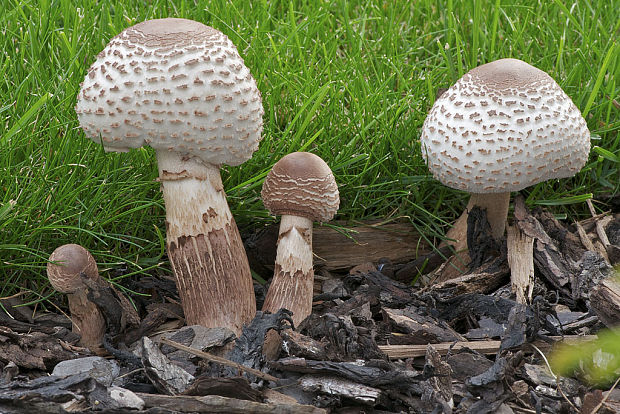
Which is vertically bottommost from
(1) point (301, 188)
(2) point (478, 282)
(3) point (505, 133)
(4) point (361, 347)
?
(2) point (478, 282)

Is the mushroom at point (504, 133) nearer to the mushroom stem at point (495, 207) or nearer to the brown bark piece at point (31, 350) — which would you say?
the mushroom stem at point (495, 207)

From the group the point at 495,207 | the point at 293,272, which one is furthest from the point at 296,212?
the point at 495,207

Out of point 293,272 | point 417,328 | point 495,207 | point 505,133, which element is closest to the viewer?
point 417,328

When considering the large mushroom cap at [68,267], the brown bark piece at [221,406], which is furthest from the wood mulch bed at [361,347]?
the large mushroom cap at [68,267]

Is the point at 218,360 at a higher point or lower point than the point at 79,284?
lower

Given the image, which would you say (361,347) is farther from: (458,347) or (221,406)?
(221,406)

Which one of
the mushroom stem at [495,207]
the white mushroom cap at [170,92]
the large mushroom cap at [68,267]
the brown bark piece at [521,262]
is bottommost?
the brown bark piece at [521,262]

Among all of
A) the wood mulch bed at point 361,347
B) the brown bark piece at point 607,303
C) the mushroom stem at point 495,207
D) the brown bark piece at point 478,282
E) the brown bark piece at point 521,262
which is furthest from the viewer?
the mushroom stem at point 495,207

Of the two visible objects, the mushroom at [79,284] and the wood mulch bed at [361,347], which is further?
the mushroom at [79,284]
